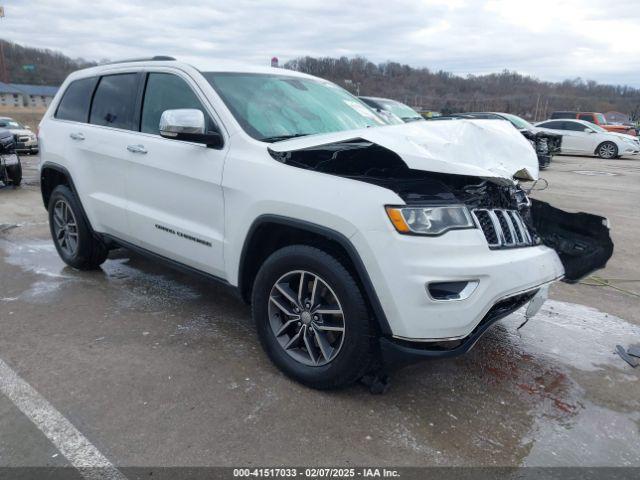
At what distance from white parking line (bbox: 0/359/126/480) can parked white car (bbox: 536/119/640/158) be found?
20.4 metres

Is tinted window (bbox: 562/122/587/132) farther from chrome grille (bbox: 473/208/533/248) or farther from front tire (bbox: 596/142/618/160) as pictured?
chrome grille (bbox: 473/208/533/248)

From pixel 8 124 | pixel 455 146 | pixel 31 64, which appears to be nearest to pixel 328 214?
pixel 455 146

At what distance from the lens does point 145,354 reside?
347cm

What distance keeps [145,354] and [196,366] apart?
1.34 ft

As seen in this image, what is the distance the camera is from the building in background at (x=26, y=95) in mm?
86250

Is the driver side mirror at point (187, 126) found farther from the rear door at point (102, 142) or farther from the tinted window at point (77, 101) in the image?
the tinted window at point (77, 101)

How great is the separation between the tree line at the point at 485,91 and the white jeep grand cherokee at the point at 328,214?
39.3 metres

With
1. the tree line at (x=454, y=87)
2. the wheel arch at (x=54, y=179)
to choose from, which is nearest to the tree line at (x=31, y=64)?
the tree line at (x=454, y=87)

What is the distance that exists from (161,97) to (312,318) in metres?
2.12

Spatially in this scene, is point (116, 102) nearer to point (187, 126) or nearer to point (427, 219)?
point (187, 126)

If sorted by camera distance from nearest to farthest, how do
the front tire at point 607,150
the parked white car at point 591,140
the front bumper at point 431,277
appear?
1. the front bumper at point 431,277
2. the parked white car at point 591,140
3. the front tire at point 607,150

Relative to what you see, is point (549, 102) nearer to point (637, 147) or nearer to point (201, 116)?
point (637, 147)

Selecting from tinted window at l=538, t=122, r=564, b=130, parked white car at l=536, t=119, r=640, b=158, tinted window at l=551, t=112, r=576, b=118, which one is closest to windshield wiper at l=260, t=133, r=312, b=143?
parked white car at l=536, t=119, r=640, b=158

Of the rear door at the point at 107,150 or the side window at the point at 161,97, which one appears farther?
the rear door at the point at 107,150
